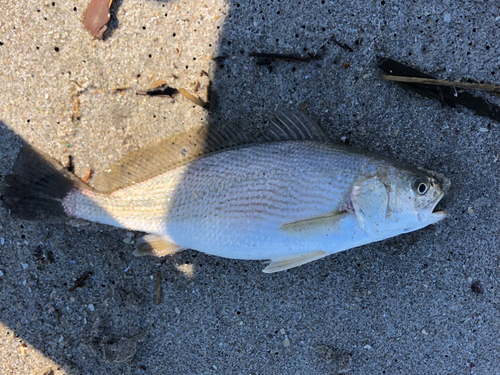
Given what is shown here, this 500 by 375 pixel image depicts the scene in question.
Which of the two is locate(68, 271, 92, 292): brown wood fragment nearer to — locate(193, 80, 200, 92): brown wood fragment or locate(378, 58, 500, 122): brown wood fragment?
locate(193, 80, 200, 92): brown wood fragment

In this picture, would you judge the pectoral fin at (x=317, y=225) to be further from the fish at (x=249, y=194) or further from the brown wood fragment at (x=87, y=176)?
the brown wood fragment at (x=87, y=176)

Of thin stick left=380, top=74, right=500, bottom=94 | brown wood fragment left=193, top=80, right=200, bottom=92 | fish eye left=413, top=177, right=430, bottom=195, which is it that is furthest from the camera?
brown wood fragment left=193, top=80, right=200, bottom=92

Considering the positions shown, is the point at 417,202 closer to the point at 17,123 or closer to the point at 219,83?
the point at 219,83

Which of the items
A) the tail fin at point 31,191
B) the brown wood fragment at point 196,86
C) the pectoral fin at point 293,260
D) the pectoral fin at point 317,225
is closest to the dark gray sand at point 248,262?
the brown wood fragment at point 196,86

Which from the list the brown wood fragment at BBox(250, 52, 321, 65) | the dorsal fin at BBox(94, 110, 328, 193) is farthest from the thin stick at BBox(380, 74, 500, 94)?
the dorsal fin at BBox(94, 110, 328, 193)

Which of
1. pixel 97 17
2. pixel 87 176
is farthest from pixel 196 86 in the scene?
pixel 87 176
